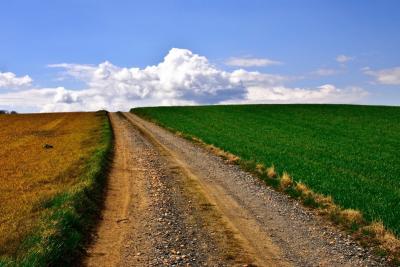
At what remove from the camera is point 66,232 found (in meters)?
10.6

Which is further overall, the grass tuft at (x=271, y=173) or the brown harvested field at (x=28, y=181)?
the grass tuft at (x=271, y=173)

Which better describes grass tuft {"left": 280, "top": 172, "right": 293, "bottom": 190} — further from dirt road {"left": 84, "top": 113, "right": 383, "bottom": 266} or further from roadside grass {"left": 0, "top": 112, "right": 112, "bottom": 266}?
roadside grass {"left": 0, "top": 112, "right": 112, "bottom": 266}

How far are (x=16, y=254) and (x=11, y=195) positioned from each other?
20.3 feet

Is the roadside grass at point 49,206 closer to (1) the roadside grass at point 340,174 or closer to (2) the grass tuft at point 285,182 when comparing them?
(2) the grass tuft at point 285,182

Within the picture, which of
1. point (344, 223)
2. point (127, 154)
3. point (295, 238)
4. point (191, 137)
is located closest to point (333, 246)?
point (295, 238)

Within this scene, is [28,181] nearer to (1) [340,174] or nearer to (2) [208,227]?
(2) [208,227]

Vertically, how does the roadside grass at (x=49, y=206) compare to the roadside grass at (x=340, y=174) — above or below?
above

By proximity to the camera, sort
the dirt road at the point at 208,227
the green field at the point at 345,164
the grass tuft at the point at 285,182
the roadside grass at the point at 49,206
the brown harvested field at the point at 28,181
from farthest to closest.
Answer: the grass tuft at the point at 285,182 < the green field at the point at 345,164 < the brown harvested field at the point at 28,181 < the dirt road at the point at 208,227 < the roadside grass at the point at 49,206

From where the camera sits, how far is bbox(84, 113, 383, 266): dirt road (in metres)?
9.66

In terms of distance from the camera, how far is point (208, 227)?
11758 mm

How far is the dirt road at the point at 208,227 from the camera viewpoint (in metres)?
9.66

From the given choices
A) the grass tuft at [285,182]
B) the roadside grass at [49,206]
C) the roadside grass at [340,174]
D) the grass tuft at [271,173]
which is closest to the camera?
the roadside grass at [49,206]

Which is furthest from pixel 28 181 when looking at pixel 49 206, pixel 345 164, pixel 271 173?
pixel 345 164

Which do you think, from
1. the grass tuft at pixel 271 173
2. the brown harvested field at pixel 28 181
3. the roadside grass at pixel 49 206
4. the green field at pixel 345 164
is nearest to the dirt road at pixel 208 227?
the roadside grass at pixel 49 206
